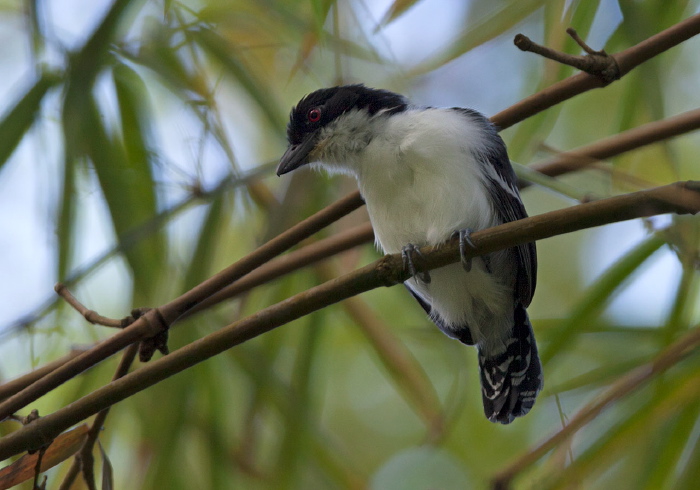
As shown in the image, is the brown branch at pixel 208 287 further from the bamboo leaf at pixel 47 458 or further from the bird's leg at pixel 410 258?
the bird's leg at pixel 410 258

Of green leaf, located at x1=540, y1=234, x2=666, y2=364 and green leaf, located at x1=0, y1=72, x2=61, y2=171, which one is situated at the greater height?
green leaf, located at x1=0, y1=72, x2=61, y2=171

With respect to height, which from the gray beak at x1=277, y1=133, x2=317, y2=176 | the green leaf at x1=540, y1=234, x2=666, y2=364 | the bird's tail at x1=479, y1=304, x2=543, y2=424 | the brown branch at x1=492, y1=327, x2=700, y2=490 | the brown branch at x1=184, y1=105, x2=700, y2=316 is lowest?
the brown branch at x1=492, y1=327, x2=700, y2=490

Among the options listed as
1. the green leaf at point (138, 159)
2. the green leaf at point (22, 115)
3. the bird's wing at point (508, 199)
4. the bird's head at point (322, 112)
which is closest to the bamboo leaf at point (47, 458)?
the green leaf at point (138, 159)

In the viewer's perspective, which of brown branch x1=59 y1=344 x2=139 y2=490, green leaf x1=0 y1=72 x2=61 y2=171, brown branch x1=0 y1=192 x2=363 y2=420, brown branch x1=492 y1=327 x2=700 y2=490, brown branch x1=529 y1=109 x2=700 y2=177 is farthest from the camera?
green leaf x1=0 y1=72 x2=61 y2=171

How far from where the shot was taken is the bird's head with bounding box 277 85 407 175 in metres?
2.91

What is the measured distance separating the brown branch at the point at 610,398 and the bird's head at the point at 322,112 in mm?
1284

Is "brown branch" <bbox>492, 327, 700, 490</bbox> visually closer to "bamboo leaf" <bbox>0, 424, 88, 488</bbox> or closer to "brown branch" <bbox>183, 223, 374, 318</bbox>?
"brown branch" <bbox>183, 223, 374, 318</bbox>

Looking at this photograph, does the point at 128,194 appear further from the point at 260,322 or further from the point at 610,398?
the point at 610,398

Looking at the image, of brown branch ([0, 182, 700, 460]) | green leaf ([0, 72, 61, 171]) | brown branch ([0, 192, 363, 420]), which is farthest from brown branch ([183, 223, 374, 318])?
green leaf ([0, 72, 61, 171])

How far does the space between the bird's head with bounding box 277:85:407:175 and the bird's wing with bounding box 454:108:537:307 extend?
41cm

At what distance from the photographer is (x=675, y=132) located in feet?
7.02

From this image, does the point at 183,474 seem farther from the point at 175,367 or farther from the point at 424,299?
the point at 175,367

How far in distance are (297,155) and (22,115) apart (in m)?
0.98

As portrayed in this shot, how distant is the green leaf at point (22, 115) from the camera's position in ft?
7.93
